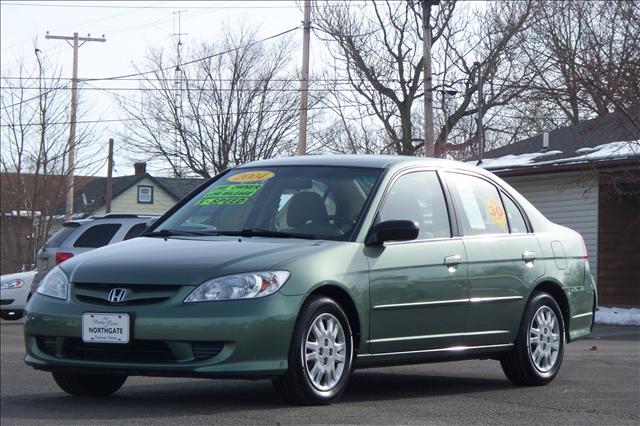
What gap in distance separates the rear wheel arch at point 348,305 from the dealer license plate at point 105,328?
1.18 m

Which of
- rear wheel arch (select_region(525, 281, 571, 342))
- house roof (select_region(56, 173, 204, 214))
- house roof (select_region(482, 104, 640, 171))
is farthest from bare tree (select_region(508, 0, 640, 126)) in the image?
house roof (select_region(56, 173, 204, 214))

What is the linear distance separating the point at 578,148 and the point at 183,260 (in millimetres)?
20078

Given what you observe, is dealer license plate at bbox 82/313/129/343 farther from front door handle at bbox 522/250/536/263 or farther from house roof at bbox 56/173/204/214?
house roof at bbox 56/173/204/214

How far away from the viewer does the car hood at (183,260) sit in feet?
23.4

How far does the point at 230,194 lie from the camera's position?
8477 millimetres

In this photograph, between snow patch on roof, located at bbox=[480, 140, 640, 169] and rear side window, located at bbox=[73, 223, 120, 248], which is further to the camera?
snow patch on roof, located at bbox=[480, 140, 640, 169]

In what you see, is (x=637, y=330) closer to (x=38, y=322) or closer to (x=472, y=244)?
(x=472, y=244)

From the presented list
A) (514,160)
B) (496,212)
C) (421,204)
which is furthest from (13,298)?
(421,204)

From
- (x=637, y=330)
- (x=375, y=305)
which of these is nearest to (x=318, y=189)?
(x=375, y=305)

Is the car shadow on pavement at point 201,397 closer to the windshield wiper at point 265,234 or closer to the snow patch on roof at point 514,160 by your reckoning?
the windshield wiper at point 265,234

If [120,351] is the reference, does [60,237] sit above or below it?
above

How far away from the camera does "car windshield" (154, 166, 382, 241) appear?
7945 millimetres

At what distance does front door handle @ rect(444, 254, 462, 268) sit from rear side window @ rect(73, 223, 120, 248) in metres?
9.12

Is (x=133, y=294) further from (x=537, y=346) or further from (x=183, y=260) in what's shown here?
(x=537, y=346)
